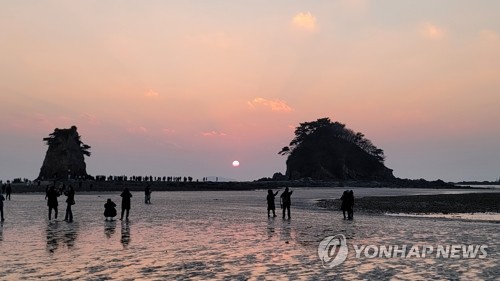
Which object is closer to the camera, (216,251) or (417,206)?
(216,251)

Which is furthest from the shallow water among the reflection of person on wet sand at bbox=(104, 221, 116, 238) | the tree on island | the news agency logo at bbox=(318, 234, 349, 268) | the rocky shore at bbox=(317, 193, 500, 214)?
the tree on island

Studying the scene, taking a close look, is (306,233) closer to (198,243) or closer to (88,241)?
(198,243)

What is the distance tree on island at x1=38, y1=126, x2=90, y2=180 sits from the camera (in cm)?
11894

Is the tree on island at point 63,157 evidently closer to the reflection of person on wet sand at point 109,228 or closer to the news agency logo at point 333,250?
the reflection of person on wet sand at point 109,228

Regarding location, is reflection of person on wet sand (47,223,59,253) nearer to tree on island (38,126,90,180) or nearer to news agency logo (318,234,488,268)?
news agency logo (318,234,488,268)

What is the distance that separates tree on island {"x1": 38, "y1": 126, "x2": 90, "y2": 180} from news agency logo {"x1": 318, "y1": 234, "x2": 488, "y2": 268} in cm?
10967

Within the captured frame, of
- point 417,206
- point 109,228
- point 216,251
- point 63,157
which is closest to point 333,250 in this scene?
point 216,251

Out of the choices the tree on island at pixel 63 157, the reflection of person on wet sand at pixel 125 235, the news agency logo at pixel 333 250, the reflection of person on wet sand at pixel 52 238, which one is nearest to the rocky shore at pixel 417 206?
the news agency logo at pixel 333 250

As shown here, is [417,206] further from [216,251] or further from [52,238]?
[52,238]

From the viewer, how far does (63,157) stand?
119375 millimetres

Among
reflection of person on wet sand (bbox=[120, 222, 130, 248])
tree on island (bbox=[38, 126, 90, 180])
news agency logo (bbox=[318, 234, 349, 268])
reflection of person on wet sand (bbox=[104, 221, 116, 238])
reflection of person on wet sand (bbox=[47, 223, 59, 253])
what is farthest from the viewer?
tree on island (bbox=[38, 126, 90, 180])

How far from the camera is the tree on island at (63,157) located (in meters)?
119

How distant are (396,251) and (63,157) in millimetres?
116248

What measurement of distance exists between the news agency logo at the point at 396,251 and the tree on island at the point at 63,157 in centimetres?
10967
